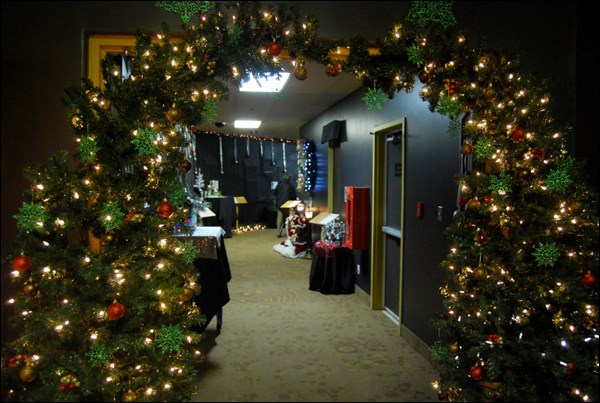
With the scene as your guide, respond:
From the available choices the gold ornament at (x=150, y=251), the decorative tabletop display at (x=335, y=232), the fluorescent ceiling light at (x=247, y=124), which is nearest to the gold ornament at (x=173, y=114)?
the gold ornament at (x=150, y=251)

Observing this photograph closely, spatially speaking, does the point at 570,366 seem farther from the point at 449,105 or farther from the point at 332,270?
the point at 332,270

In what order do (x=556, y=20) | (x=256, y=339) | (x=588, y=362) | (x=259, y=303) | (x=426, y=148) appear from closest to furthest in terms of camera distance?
(x=588, y=362), (x=556, y=20), (x=426, y=148), (x=256, y=339), (x=259, y=303)

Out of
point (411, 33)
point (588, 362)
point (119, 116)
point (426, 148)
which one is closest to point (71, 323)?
point (119, 116)

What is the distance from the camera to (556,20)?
2.80 meters

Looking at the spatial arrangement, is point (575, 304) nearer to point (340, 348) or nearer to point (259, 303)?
point (340, 348)

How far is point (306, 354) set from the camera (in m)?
3.64

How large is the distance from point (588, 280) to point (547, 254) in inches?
9.1

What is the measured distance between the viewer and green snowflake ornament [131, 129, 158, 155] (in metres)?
2.12

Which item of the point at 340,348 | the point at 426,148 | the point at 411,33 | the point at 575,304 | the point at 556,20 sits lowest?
the point at 340,348

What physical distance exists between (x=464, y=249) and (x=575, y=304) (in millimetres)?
572

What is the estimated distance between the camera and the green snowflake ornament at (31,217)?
2.01 metres

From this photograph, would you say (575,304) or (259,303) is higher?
(575,304)

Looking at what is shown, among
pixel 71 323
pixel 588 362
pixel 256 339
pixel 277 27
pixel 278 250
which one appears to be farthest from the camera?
pixel 278 250

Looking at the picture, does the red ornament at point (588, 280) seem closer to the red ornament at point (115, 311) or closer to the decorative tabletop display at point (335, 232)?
the red ornament at point (115, 311)
